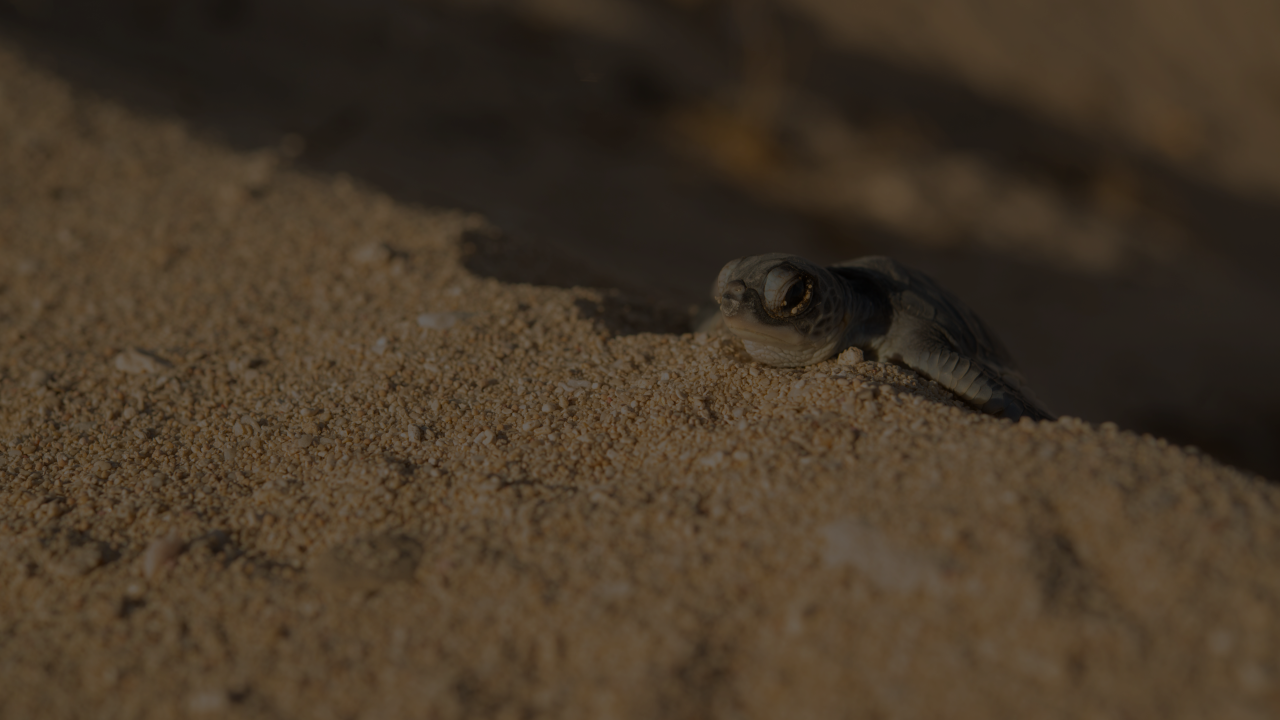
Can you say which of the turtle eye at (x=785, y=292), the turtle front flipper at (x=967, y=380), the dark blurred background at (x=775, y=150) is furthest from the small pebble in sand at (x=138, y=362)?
the turtle front flipper at (x=967, y=380)

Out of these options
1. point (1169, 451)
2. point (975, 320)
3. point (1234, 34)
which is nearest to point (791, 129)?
point (975, 320)

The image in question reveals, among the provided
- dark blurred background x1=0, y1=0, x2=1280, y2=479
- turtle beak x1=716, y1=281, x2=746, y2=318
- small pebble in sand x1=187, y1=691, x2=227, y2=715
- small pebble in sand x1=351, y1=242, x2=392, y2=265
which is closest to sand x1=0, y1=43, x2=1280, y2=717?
small pebble in sand x1=187, y1=691, x2=227, y2=715

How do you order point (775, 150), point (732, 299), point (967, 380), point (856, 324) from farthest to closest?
point (775, 150) → point (856, 324) → point (967, 380) → point (732, 299)

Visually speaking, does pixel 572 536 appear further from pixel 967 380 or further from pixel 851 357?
pixel 967 380

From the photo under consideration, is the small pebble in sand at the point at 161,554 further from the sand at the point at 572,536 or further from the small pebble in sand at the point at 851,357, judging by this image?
the small pebble in sand at the point at 851,357

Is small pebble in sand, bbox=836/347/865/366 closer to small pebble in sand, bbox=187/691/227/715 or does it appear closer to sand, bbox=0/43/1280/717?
sand, bbox=0/43/1280/717

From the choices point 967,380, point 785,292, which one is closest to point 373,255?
point 785,292
